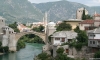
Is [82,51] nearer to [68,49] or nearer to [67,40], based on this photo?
[68,49]

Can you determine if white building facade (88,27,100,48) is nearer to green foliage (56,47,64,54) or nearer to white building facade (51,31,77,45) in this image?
green foliage (56,47,64,54)

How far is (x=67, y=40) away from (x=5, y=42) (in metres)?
17.0

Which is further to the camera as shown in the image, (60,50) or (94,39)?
(60,50)

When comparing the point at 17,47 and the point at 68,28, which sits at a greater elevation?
the point at 68,28

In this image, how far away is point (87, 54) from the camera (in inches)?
1160

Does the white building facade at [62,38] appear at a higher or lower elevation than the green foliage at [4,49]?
higher

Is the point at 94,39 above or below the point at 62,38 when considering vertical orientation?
above

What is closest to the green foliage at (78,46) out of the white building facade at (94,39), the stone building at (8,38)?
the white building facade at (94,39)

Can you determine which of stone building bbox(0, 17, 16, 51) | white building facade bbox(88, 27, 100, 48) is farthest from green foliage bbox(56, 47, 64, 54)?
stone building bbox(0, 17, 16, 51)

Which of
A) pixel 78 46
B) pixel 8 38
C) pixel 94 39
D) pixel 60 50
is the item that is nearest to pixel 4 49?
pixel 8 38

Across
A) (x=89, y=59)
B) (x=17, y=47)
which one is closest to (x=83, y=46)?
(x=89, y=59)

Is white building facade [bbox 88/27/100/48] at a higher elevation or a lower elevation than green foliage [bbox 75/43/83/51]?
higher

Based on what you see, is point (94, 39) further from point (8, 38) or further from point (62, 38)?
point (8, 38)

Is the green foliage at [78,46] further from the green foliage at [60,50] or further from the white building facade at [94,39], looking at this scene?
the green foliage at [60,50]
